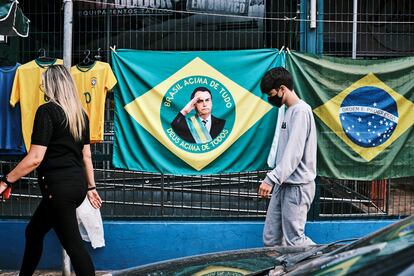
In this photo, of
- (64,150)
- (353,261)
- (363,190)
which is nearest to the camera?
(353,261)

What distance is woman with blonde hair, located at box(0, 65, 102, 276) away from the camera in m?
4.73

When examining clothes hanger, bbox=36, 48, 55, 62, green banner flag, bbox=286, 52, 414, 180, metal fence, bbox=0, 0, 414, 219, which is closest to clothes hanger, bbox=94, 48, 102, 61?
metal fence, bbox=0, 0, 414, 219

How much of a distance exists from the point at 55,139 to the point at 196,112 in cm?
194

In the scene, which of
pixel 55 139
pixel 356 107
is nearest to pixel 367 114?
pixel 356 107

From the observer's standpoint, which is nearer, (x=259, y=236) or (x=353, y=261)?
(x=353, y=261)

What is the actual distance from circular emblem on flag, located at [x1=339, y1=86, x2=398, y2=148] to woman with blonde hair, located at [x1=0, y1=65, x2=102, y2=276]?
288cm

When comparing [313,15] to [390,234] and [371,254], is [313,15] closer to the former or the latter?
[390,234]

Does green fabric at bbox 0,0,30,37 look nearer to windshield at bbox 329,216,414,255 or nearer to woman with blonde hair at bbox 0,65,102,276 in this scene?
woman with blonde hair at bbox 0,65,102,276

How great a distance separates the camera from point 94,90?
20.6 feet

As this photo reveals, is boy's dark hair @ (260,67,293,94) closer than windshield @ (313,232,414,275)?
No

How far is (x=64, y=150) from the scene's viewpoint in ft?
15.9

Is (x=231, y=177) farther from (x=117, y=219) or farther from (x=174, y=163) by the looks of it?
(x=117, y=219)

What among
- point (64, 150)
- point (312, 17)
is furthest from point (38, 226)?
point (312, 17)

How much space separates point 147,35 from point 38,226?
8.71 feet
